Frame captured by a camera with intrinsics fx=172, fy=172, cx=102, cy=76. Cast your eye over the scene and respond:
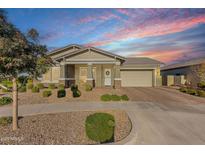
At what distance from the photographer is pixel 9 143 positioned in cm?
552

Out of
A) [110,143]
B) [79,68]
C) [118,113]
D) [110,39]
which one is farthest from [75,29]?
[110,143]

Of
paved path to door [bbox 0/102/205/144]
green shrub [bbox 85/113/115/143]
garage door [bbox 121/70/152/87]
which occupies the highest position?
garage door [bbox 121/70/152/87]

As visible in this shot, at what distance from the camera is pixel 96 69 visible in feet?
74.5

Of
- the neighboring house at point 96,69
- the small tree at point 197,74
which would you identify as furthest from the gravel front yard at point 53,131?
the small tree at point 197,74

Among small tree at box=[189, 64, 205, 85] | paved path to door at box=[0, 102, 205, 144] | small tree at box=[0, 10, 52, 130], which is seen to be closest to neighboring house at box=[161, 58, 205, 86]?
small tree at box=[189, 64, 205, 85]

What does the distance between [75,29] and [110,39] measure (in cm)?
413

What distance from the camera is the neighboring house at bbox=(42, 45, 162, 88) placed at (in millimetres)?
19719

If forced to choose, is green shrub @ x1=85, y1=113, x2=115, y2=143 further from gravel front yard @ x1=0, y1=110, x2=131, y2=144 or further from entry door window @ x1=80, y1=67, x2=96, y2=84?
entry door window @ x1=80, y1=67, x2=96, y2=84

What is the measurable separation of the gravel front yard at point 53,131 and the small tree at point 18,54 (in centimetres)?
61

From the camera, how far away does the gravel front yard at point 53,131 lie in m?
5.75

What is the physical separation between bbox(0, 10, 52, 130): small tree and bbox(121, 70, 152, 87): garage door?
69.5ft

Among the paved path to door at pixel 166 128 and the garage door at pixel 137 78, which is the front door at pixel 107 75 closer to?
the garage door at pixel 137 78

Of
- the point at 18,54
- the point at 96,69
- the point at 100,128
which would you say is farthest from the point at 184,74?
the point at 18,54
